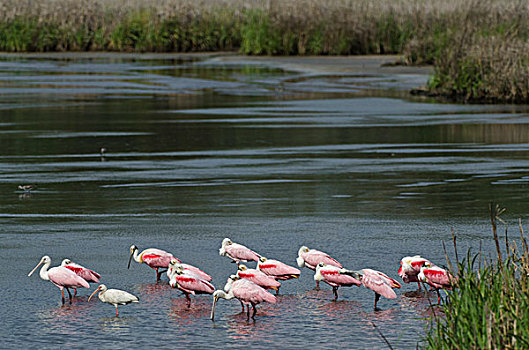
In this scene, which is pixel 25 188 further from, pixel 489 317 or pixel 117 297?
pixel 489 317

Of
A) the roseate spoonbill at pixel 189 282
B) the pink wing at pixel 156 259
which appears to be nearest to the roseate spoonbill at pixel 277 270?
the roseate spoonbill at pixel 189 282

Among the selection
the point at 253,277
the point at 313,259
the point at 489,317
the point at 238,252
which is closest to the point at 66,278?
the point at 253,277

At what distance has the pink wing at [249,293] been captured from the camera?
316 inches

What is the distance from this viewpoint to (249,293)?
802cm

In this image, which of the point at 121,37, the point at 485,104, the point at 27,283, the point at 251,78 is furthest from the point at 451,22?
the point at 27,283

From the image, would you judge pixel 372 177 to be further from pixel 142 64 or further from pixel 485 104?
pixel 142 64

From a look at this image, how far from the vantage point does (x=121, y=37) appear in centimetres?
4844

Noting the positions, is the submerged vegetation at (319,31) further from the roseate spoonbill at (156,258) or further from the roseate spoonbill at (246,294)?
the roseate spoonbill at (246,294)

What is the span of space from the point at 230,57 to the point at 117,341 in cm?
3680

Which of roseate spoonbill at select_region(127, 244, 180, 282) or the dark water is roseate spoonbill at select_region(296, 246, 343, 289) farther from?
roseate spoonbill at select_region(127, 244, 180, 282)

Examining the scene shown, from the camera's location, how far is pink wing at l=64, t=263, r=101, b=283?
874 cm

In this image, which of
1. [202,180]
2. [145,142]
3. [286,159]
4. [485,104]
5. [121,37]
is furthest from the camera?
[121,37]

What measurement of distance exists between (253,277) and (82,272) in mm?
1333

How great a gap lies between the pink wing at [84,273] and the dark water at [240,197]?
0.22m
